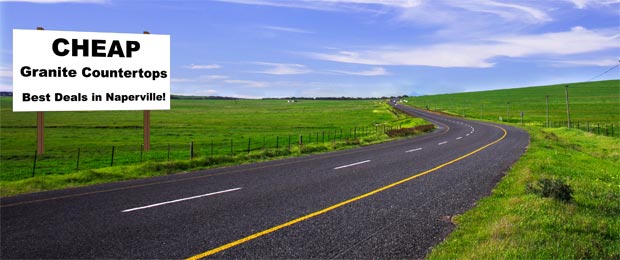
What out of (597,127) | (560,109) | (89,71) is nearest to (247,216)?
(89,71)

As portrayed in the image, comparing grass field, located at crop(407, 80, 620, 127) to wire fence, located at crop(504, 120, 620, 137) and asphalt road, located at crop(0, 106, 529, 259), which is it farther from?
asphalt road, located at crop(0, 106, 529, 259)

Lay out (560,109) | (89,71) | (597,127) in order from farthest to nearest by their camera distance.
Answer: (560,109)
(597,127)
(89,71)

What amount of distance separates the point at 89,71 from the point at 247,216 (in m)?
6.06

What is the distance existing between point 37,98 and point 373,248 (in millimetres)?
9146

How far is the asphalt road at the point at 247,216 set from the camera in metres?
6.70

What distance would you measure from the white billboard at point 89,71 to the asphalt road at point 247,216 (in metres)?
2.60

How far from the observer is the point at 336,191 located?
11531mm

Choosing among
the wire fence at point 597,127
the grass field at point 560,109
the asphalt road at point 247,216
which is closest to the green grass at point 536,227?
the asphalt road at point 247,216

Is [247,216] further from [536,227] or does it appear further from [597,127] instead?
[597,127]

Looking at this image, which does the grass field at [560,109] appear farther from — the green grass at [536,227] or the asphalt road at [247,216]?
the asphalt road at [247,216]

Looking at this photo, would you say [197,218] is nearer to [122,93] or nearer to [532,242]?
[122,93]

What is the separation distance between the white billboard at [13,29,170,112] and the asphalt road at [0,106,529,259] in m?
2.60

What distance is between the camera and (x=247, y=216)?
8.69 meters

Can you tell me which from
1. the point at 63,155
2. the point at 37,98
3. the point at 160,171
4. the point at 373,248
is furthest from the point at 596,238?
the point at 63,155
